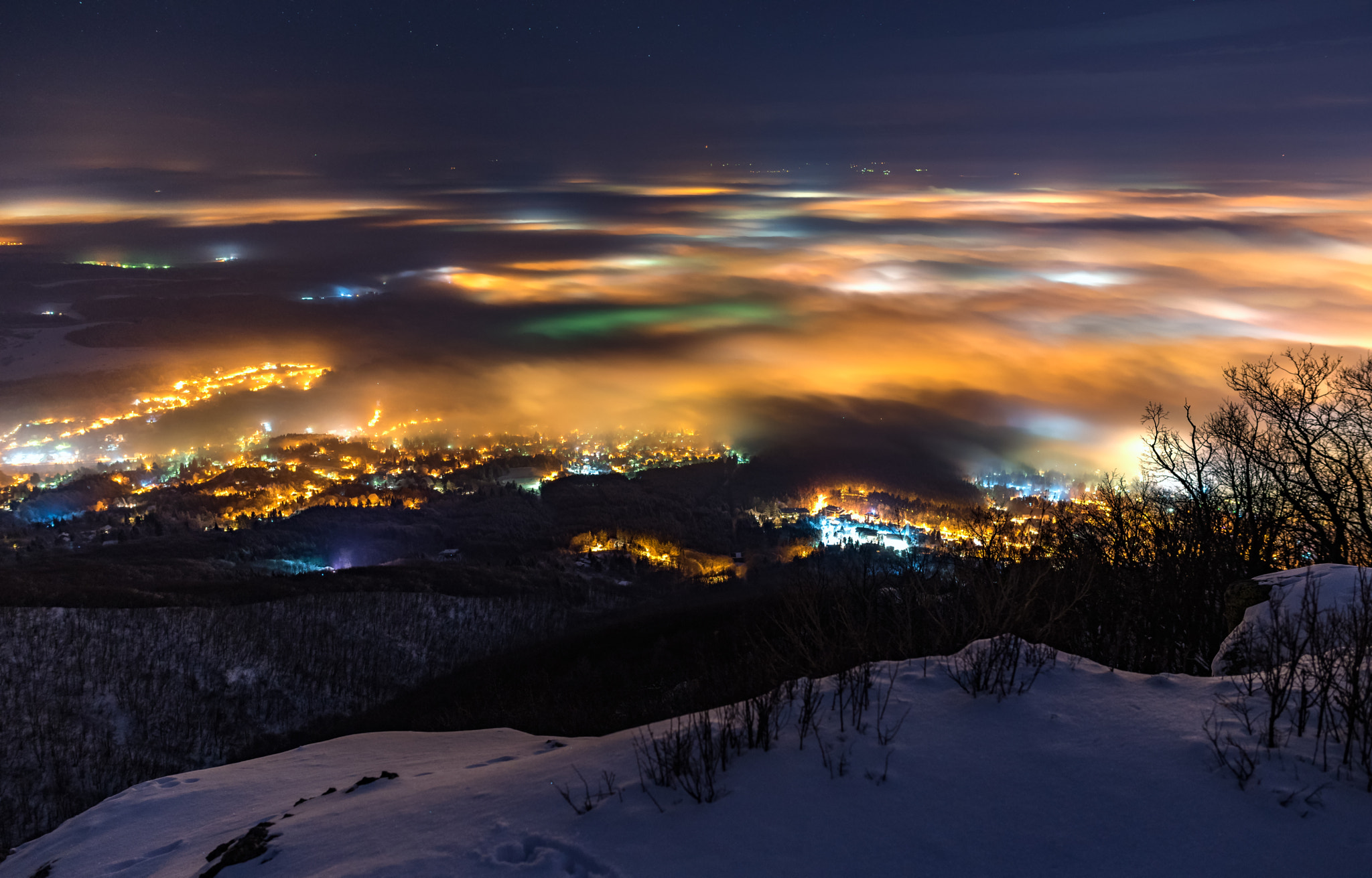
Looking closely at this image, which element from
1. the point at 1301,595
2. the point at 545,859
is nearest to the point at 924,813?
the point at 545,859

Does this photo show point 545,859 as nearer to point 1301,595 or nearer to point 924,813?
point 924,813

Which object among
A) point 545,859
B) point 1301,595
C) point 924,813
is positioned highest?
point 1301,595

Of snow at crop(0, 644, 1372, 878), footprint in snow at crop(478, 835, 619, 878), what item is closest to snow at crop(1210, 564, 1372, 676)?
snow at crop(0, 644, 1372, 878)

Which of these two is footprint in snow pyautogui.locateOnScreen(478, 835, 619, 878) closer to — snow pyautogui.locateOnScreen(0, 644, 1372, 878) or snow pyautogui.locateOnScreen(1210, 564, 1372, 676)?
snow pyautogui.locateOnScreen(0, 644, 1372, 878)

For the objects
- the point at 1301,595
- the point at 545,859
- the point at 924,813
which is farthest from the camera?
the point at 1301,595

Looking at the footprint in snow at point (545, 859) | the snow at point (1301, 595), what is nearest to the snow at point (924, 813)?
the footprint in snow at point (545, 859)

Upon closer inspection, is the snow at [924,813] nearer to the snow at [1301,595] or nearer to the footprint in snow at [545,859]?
the footprint in snow at [545,859]

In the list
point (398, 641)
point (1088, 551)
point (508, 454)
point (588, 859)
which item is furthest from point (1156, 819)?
point (508, 454)
